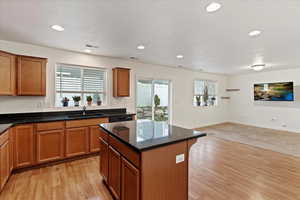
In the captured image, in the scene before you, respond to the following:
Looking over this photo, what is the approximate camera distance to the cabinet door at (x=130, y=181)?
141cm

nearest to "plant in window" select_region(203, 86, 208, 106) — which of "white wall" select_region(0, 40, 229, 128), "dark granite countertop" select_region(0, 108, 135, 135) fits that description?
"white wall" select_region(0, 40, 229, 128)

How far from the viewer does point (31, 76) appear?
119 inches

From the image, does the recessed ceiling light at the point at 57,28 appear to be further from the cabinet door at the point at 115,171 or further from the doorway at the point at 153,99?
the doorway at the point at 153,99

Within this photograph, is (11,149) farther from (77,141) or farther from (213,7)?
(213,7)

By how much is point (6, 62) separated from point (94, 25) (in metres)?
1.85

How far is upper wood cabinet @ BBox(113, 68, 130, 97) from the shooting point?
13.5 feet

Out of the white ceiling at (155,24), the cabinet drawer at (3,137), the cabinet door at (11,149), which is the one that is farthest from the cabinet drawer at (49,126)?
the white ceiling at (155,24)

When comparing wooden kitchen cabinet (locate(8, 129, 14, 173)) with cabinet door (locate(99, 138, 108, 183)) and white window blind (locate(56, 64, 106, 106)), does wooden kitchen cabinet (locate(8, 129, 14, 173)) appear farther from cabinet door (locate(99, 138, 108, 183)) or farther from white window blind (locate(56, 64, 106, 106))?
cabinet door (locate(99, 138, 108, 183))

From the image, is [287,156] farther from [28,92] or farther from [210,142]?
[28,92]

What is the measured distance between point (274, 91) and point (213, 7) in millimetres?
6232

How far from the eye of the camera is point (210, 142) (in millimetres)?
4465

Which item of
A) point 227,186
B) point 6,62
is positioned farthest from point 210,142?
point 6,62

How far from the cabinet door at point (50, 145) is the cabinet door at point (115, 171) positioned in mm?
1593

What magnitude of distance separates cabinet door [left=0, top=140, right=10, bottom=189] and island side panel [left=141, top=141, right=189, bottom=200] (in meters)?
2.16
